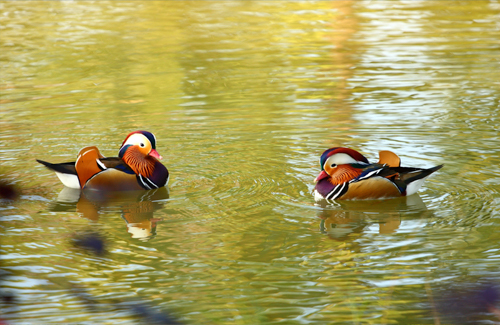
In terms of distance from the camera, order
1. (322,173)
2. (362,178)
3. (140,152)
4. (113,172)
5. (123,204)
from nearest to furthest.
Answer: (362,178) → (322,173) → (123,204) → (113,172) → (140,152)

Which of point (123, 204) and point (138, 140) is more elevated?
Answer: point (138, 140)

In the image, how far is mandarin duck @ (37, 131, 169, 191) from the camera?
881 centimetres

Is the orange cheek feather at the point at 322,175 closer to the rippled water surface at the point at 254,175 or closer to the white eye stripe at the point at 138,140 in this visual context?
the rippled water surface at the point at 254,175

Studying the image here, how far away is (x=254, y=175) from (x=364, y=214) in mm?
1735

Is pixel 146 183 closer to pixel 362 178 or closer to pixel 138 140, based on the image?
pixel 138 140

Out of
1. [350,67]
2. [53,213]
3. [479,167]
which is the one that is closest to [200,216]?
[53,213]

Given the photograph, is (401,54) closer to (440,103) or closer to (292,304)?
(440,103)

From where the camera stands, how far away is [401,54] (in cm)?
1705

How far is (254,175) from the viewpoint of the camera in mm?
9078

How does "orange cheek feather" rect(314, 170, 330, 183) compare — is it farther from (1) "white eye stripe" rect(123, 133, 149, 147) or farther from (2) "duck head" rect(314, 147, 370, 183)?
(1) "white eye stripe" rect(123, 133, 149, 147)

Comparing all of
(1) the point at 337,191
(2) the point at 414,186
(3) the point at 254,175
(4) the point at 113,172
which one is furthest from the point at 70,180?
(2) the point at 414,186

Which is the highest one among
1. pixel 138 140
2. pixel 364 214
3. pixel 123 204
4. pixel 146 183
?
pixel 138 140

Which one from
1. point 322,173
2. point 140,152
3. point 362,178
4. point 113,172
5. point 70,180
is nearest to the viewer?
point 362,178

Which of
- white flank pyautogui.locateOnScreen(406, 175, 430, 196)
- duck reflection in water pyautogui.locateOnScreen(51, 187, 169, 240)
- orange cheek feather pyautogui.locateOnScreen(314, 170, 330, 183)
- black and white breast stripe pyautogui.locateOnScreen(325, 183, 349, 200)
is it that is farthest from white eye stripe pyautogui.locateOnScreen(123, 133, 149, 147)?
white flank pyautogui.locateOnScreen(406, 175, 430, 196)
